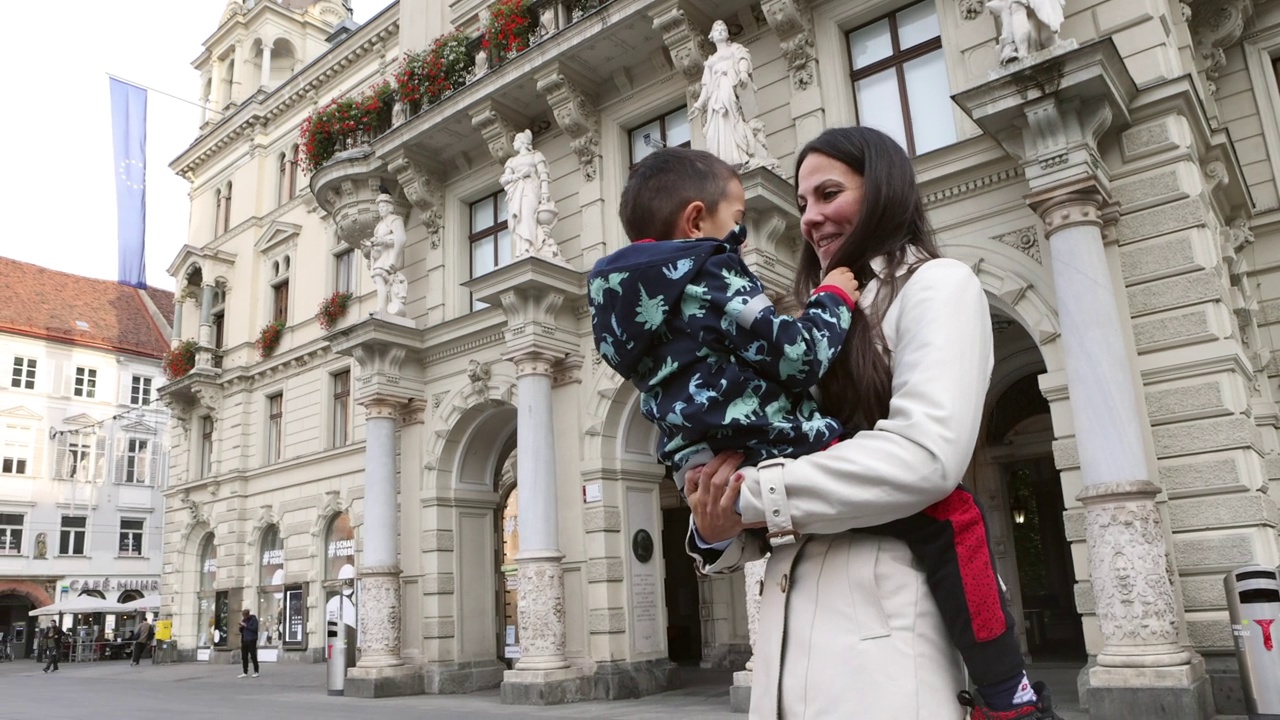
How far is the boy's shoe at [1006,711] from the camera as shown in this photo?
156 cm

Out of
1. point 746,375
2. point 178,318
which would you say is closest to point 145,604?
point 178,318

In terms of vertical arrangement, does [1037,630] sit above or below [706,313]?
below

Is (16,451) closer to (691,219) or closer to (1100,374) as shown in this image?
(1100,374)

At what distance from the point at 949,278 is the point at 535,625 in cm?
1261

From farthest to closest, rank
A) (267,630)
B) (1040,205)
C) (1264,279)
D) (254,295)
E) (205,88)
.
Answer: (205,88)
(254,295)
(267,630)
(1264,279)
(1040,205)

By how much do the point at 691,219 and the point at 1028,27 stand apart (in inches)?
372

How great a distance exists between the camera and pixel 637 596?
1409cm

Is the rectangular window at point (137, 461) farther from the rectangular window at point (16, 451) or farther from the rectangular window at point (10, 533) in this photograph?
the rectangular window at point (10, 533)

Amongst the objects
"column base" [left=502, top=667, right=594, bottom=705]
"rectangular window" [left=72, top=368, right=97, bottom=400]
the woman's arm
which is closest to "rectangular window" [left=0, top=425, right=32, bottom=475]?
"rectangular window" [left=72, top=368, right=97, bottom=400]

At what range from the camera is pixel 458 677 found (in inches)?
624

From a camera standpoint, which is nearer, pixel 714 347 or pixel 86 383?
pixel 714 347

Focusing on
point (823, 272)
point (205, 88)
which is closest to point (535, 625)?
point (823, 272)

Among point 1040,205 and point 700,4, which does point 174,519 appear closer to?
point 700,4

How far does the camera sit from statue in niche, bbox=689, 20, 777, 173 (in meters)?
12.0
